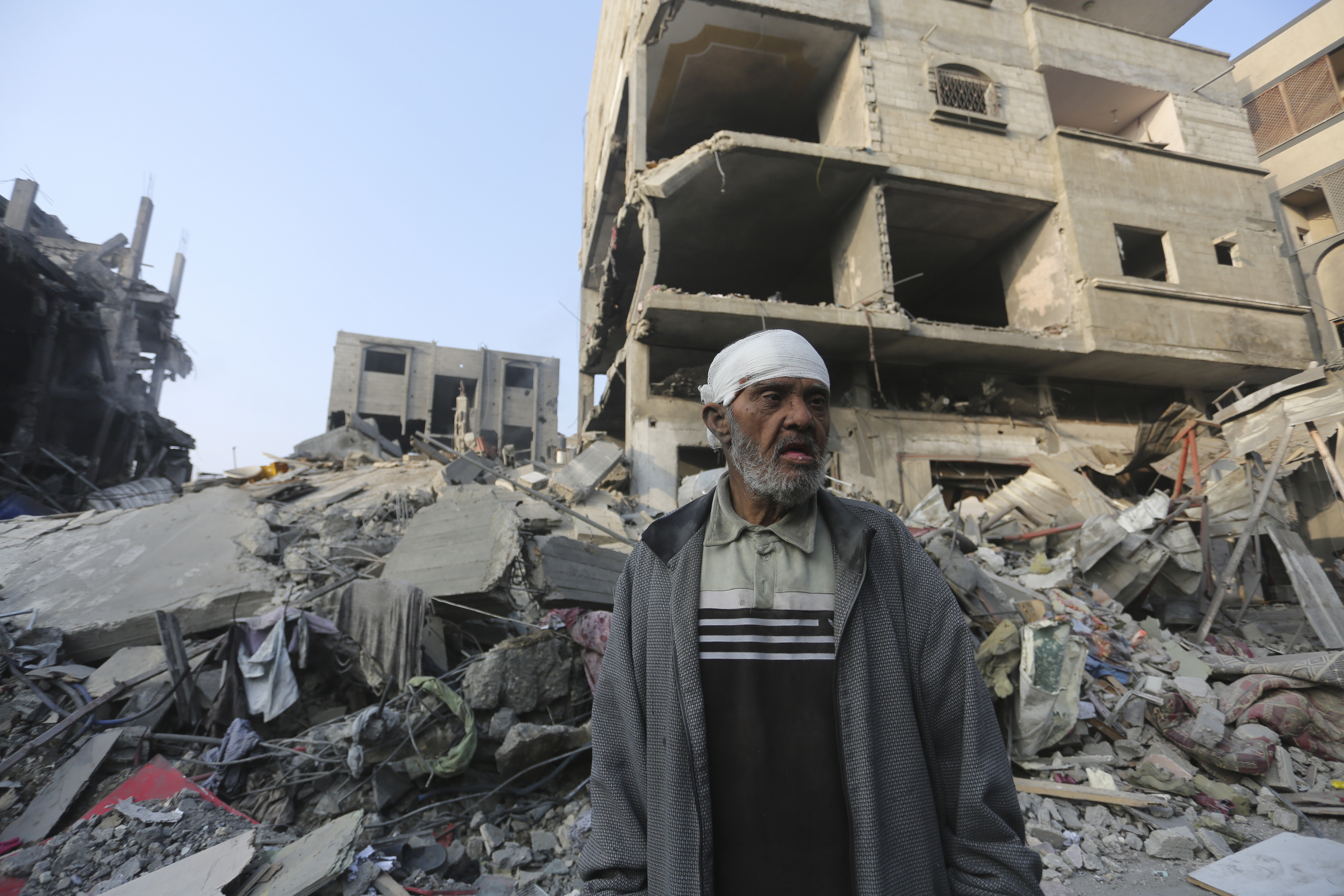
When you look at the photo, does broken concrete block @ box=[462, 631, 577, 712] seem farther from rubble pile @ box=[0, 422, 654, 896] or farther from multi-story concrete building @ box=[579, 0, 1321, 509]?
multi-story concrete building @ box=[579, 0, 1321, 509]

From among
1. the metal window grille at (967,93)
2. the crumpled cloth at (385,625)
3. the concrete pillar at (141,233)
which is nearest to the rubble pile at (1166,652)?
the crumpled cloth at (385,625)

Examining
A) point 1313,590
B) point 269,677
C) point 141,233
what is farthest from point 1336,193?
point 141,233

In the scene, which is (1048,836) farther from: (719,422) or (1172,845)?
(719,422)

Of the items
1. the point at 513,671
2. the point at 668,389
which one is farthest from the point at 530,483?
the point at 513,671

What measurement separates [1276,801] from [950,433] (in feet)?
28.6

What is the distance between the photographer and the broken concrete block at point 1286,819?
146 inches

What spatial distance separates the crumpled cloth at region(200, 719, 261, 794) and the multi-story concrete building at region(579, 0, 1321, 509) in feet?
22.5

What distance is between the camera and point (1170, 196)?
1288 centimetres

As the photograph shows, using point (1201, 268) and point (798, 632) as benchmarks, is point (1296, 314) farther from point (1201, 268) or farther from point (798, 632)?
point (798, 632)

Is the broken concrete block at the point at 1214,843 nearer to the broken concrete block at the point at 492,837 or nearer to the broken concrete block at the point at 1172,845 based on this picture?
the broken concrete block at the point at 1172,845

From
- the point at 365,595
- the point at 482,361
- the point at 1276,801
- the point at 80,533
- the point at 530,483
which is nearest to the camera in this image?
the point at 1276,801

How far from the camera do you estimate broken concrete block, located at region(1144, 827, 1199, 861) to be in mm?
3391

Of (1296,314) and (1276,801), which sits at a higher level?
(1296,314)

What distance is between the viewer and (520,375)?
28906 mm
